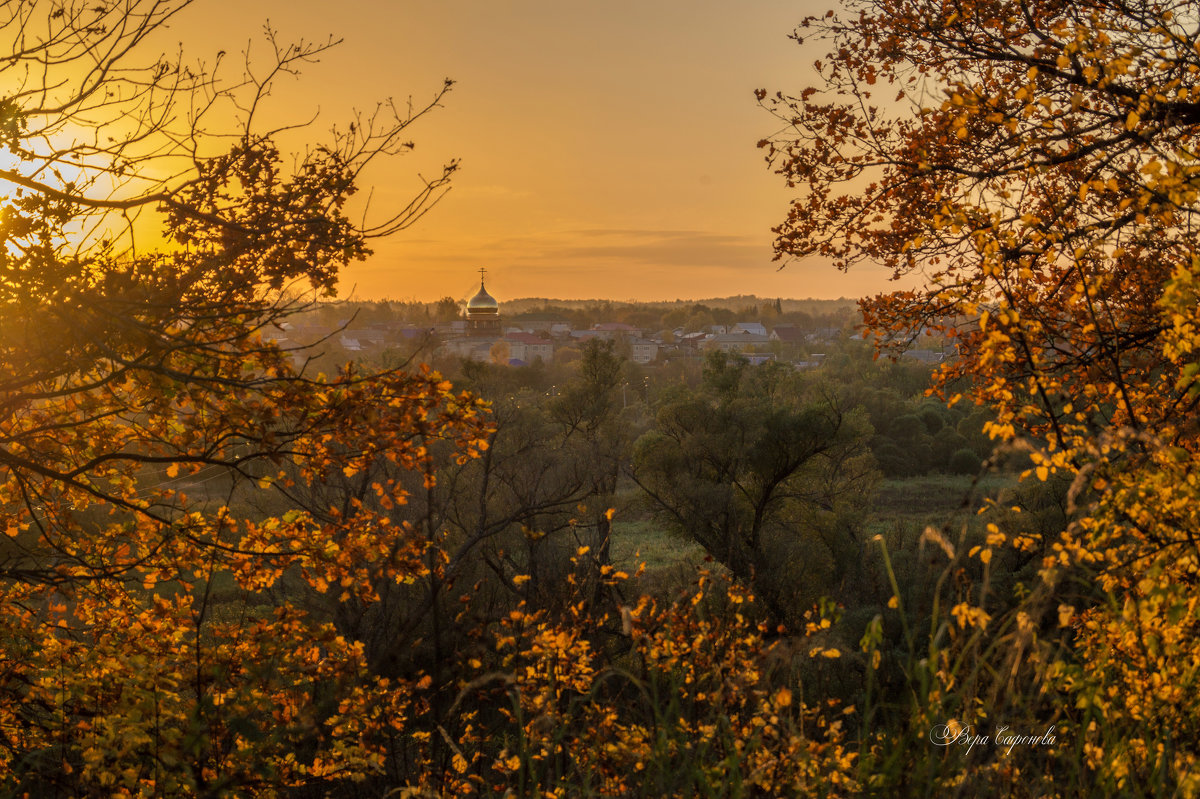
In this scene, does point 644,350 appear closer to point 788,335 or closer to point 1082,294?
point 788,335

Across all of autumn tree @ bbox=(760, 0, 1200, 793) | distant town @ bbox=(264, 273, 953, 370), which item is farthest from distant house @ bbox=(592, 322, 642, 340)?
autumn tree @ bbox=(760, 0, 1200, 793)

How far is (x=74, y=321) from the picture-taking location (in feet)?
12.1

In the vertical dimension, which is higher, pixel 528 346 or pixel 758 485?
pixel 528 346

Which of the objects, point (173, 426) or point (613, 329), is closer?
point (173, 426)

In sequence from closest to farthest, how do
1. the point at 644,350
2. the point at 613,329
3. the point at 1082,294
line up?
1. the point at 1082,294
2. the point at 644,350
3. the point at 613,329

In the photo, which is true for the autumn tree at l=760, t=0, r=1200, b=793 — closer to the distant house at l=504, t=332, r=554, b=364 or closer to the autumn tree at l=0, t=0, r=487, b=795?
the autumn tree at l=0, t=0, r=487, b=795

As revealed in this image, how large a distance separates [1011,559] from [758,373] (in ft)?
35.4

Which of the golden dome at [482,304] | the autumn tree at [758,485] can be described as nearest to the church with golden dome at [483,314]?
the golden dome at [482,304]

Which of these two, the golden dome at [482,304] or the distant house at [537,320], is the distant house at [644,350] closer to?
the golden dome at [482,304]

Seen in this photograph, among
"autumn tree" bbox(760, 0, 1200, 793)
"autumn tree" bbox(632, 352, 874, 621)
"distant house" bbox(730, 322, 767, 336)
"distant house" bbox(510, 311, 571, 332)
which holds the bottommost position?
"autumn tree" bbox(632, 352, 874, 621)

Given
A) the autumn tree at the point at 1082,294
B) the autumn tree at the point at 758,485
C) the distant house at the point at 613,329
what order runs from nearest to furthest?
the autumn tree at the point at 1082,294 → the autumn tree at the point at 758,485 → the distant house at the point at 613,329

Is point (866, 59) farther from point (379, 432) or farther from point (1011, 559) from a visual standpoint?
point (1011, 559)

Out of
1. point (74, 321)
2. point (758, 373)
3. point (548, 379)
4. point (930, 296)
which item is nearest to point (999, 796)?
point (74, 321)

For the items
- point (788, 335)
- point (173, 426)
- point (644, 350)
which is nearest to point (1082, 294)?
point (173, 426)
